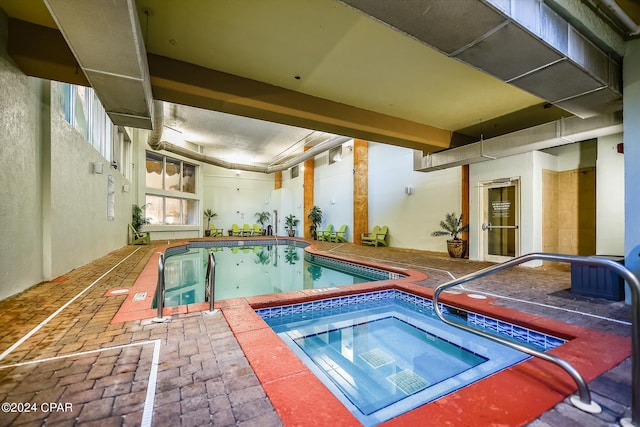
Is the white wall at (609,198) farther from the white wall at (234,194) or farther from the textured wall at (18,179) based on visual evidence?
the white wall at (234,194)

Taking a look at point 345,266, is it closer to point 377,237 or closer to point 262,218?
point 377,237

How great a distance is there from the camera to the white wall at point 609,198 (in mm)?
4730

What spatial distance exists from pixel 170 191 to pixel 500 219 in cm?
1249

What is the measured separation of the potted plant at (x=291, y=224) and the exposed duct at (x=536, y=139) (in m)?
9.99

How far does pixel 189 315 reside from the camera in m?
2.50

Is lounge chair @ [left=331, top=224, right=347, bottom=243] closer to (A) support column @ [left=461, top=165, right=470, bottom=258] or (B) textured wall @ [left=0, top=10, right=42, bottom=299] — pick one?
(A) support column @ [left=461, top=165, right=470, bottom=258]

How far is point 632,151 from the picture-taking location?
110 inches

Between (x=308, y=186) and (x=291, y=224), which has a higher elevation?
(x=308, y=186)

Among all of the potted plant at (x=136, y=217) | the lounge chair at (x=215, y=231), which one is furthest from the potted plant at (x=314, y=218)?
the potted plant at (x=136, y=217)

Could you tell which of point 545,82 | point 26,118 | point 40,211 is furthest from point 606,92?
point 40,211

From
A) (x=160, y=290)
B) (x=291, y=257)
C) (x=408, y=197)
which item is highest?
(x=408, y=197)

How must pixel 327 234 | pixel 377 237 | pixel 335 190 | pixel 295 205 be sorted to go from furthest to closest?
1. pixel 295 205
2. pixel 335 190
3. pixel 327 234
4. pixel 377 237

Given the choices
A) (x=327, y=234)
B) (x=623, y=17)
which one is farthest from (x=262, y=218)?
(x=623, y=17)

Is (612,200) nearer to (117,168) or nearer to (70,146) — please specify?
(70,146)
